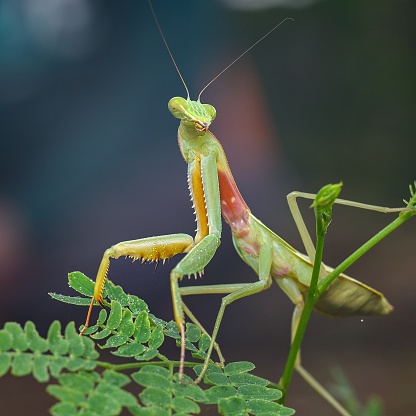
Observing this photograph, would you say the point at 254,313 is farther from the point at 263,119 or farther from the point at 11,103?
the point at 11,103

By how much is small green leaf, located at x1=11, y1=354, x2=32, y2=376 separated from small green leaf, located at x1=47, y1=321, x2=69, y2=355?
0.09ft

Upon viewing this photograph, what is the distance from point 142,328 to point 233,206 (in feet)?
1.37

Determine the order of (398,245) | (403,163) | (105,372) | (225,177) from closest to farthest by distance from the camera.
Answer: (105,372) → (225,177) → (403,163) → (398,245)

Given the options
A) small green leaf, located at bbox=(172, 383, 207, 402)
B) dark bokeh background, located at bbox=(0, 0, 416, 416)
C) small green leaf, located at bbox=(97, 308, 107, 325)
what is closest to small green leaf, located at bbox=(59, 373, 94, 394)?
small green leaf, located at bbox=(172, 383, 207, 402)

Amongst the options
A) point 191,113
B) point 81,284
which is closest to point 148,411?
point 81,284

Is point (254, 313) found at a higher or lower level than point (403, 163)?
lower

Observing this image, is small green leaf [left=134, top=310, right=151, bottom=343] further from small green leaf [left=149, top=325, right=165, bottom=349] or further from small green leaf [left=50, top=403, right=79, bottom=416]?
small green leaf [left=50, top=403, right=79, bottom=416]

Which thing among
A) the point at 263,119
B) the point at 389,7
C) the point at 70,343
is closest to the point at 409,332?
the point at 263,119

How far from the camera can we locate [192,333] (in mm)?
884

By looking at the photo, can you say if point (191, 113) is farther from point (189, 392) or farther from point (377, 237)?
point (189, 392)

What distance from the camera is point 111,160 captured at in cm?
284

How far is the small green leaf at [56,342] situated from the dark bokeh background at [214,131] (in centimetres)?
175

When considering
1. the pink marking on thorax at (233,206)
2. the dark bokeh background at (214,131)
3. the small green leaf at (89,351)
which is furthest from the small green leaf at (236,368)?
the dark bokeh background at (214,131)

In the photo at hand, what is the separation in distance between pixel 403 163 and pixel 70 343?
10.1 ft
